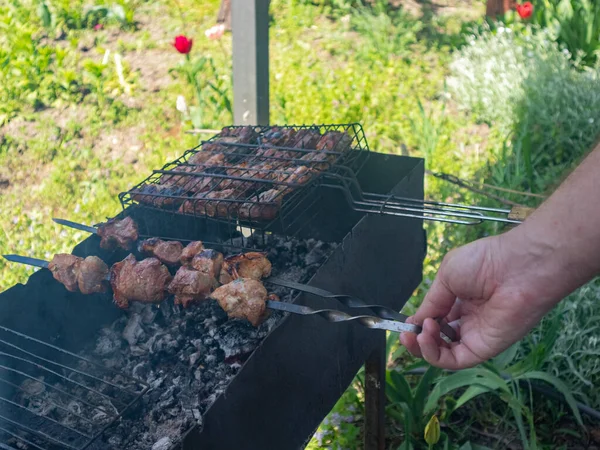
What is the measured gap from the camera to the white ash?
1944 mm

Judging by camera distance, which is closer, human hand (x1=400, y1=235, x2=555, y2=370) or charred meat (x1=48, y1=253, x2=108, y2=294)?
human hand (x1=400, y1=235, x2=555, y2=370)

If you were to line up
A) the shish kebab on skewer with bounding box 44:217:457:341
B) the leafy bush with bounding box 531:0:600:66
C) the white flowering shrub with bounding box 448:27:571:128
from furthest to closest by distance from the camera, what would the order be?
the leafy bush with bounding box 531:0:600:66 → the white flowering shrub with bounding box 448:27:571:128 → the shish kebab on skewer with bounding box 44:217:457:341

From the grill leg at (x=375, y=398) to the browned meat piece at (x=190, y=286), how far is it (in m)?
0.91

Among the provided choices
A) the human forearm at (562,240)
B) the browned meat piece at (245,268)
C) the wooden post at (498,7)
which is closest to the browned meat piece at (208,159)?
the browned meat piece at (245,268)

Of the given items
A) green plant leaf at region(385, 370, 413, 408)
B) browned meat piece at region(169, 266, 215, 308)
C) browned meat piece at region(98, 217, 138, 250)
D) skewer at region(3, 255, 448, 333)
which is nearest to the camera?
skewer at region(3, 255, 448, 333)

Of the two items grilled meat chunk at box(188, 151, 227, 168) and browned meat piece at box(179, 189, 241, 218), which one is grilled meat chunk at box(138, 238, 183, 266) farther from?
grilled meat chunk at box(188, 151, 227, 168)

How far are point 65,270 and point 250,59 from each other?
6.09ft

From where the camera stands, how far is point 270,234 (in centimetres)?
298

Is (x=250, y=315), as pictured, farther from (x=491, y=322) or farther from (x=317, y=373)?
(x=491, y=322)

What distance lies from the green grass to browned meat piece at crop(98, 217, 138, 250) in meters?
1.58

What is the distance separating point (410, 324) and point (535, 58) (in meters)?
4.56

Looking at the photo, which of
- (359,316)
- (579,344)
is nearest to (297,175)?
(359,316)

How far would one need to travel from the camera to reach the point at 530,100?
5.43 metres

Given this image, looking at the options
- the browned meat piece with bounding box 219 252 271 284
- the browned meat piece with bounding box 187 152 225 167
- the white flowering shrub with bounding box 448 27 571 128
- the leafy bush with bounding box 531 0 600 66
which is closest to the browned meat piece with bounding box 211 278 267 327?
the browned meat piece with bounding box 219 252 271 284
